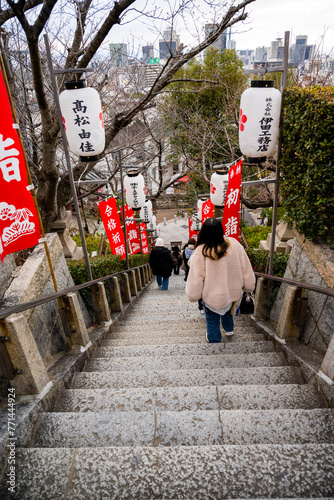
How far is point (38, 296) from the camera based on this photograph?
3441 mm

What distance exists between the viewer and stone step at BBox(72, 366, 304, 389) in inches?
114

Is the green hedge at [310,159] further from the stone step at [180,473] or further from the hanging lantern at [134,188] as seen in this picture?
the hanging lantern at [134,188]

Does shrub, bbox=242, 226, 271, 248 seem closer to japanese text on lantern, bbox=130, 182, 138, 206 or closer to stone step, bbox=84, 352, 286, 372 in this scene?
japanese text on lantern, bbox=130, 182, 138, 206

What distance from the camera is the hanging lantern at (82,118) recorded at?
423cm

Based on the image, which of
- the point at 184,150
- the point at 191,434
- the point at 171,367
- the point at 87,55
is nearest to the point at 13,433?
the point at 191,434

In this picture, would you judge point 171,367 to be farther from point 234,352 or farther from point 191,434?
point 191,434

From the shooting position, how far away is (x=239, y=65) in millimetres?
13883

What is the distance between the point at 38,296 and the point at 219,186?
562cm

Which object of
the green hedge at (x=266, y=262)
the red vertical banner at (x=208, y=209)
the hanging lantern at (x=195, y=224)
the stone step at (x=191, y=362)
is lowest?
the hanging lantern at (x=195, y=224)

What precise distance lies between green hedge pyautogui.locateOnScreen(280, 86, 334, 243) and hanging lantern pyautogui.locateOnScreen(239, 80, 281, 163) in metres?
0.16

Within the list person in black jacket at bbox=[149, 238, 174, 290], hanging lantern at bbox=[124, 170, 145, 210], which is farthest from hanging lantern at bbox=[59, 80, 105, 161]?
person in black jacket at bbox=[149, 238, 174, 290]

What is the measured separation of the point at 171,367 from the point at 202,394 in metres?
0.81

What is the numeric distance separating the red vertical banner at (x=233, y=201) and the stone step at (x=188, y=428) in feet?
11.6

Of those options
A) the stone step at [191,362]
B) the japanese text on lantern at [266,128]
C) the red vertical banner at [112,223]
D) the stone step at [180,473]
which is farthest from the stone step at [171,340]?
the red vertical banner at [112,223]
